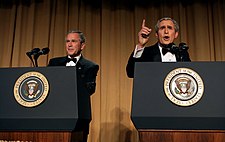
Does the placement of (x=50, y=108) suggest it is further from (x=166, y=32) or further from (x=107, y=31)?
(x=107, y=31)

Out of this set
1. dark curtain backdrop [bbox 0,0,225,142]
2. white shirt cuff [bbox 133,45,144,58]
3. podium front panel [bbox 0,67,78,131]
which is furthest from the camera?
dark curtain backdrop [bbox 0,0,225,142]

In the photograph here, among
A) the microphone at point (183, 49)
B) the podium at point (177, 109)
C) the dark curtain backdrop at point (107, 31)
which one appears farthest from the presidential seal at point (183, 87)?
the dark curtain backdrop at point (107, 31)

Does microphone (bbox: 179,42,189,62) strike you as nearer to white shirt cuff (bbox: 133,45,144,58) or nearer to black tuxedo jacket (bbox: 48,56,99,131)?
white shirt cuff (bbox: 133,45,144,58)

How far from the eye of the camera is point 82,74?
2100 mm

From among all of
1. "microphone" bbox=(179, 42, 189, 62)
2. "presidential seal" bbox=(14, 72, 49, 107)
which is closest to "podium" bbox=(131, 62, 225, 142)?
"microphone" bbox=(179, 42, 189, 62)

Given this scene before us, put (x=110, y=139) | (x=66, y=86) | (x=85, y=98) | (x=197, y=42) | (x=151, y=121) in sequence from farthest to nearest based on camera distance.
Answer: (x=197, y=42) → (x=110, y=139) → (x=85, y=98) → (x=66, y=86) → (x=151, y=121)

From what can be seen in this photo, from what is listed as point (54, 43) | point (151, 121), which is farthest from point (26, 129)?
point (54, 43)

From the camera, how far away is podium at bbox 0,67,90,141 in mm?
1700

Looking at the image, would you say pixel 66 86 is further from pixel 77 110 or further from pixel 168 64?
pixel 168 64

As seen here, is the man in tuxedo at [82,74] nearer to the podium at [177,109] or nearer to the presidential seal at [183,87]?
the podium at [177,109]

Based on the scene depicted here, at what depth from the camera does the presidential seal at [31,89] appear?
1.74 m

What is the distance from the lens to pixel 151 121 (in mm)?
1600

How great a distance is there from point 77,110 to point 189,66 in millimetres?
566

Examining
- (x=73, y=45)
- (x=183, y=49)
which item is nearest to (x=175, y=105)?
(x=183, y=49)
